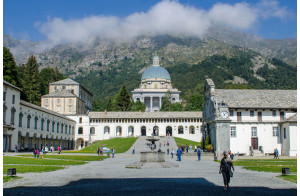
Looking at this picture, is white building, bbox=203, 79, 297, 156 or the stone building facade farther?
the stone building facade

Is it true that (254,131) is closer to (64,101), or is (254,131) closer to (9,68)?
(9,68)

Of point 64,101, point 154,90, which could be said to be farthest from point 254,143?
point 154,90

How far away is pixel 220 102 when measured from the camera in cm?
5966

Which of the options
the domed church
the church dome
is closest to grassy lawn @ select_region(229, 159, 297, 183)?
the domed church

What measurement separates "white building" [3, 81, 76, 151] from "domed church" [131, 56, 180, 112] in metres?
58.4

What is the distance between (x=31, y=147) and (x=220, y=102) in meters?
35.3

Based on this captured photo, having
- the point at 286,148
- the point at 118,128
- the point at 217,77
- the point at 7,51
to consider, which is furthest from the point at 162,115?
the point at 217,77

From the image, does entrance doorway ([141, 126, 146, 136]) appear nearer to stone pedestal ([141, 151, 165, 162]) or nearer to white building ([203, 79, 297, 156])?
white building ([203, 79, 297, 156])

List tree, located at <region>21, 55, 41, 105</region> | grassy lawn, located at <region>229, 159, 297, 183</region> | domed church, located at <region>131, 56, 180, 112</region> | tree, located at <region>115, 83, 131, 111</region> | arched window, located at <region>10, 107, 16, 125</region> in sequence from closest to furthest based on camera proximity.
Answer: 1. grassy lawn, located at <region>229, 159, 297, 183</region>
2. arched window, located at <region>10, 107, 16, 125</region>
3. tree, located at <region>21, 55, 41, 105</region>
4. tree, located at <region>115, 83, 131, 111</region>
5. domed church, located at <region>131, 56, 180, 112</region>

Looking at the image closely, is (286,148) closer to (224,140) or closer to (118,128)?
(224,140)

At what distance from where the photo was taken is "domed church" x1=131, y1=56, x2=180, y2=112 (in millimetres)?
147125

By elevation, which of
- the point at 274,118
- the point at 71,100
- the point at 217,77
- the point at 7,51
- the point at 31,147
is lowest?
the point at 31,147

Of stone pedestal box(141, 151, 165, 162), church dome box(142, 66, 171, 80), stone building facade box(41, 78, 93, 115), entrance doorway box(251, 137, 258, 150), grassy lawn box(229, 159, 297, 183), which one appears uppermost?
church dome box(142, 66, 171, 80)

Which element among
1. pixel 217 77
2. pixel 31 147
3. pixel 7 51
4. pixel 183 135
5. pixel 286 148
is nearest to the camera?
pixel 286 148
